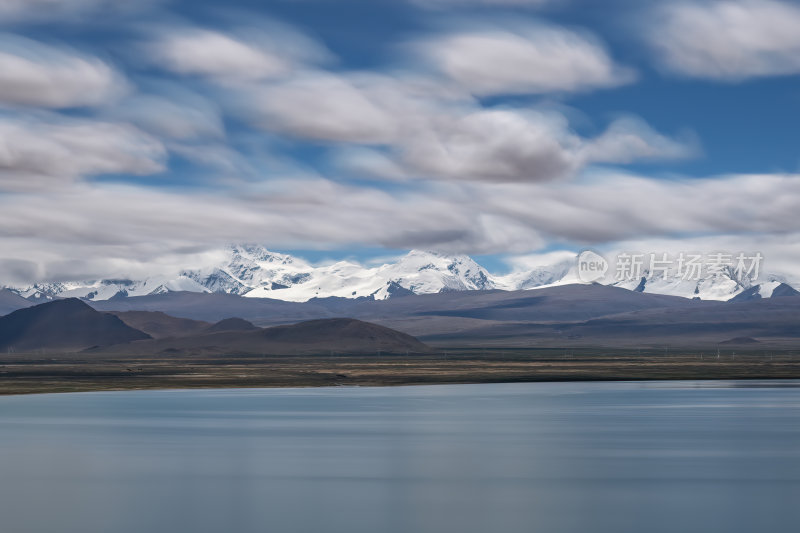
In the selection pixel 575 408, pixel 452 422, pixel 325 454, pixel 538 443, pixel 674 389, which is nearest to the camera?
pixel 325 454

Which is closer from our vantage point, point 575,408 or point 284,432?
point 284,432

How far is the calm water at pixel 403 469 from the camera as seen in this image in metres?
45.0

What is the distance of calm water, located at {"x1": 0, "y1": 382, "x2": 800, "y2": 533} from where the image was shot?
45.0 m

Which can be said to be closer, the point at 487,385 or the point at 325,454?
the point at 325,454

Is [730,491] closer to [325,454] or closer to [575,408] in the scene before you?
Answer: [325,454]

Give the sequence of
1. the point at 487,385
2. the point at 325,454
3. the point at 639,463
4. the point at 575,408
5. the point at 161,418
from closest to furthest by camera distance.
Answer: the point at 639,463, the point at 325,454, the point at 161,418, the point at 575,408, the point at 487,385

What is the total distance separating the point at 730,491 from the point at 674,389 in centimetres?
10720

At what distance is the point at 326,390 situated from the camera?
164875 millimetres

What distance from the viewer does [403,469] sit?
201ft

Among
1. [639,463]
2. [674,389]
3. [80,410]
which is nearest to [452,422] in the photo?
[639,463]

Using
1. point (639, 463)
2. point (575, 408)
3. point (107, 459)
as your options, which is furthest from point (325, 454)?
point (575, 408)

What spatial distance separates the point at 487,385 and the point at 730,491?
12594 centimetres

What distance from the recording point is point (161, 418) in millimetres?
102438

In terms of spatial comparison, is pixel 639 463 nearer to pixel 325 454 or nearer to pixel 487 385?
pixel 325 454
